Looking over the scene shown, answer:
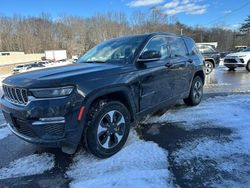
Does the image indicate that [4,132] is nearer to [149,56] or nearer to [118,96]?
[118,96]

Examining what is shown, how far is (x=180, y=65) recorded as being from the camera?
552 cm

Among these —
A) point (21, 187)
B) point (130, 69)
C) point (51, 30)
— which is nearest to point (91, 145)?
point (21, 187)

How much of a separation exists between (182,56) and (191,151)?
8.09 feet

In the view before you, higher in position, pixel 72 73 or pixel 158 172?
pixel 72 73

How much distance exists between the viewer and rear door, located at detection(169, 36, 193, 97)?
5377 millimetres

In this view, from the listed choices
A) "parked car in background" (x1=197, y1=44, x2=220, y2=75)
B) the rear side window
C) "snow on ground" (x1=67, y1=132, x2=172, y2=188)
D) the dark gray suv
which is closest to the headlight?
the dark gray suv

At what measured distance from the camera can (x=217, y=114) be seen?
5809mm

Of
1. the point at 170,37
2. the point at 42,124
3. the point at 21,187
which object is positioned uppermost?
the point at 170,37

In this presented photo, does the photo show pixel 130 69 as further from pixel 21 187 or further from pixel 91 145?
pixel 21 187

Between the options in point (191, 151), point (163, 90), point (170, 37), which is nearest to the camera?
point (191, 151)

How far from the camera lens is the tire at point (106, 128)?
11.8ft

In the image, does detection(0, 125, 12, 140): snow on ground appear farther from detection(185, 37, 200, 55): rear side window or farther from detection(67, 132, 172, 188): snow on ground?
detection(185, 37, 200, 55): rear side window

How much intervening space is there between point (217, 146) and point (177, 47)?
95.9 inches

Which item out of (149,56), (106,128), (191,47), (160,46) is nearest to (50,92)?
(106,128)
